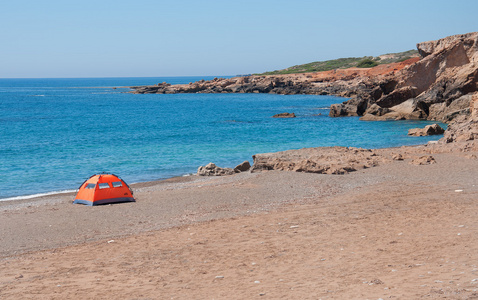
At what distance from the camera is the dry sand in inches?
343

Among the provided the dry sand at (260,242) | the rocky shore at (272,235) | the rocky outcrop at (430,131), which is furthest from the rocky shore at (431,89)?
Answer: the dry sand at (260,242)

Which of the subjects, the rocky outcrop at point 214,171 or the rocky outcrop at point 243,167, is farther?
the rocky outcrop at point 243,167

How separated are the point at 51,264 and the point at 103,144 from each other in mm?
28199

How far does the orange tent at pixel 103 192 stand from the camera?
18250mm

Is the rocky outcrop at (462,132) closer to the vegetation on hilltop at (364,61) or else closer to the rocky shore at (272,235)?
the rocky shore at (272,235)

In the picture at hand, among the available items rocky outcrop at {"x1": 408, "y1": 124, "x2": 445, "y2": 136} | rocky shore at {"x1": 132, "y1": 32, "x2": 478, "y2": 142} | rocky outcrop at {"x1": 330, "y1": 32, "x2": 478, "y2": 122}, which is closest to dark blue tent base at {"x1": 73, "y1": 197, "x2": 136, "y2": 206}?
rocky shore at {"x1": 132, "y1": 32, "x2": 478, "y2": 142}

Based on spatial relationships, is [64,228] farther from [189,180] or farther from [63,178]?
[63,178]

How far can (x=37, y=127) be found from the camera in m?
51.7

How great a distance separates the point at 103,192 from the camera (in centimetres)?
1841

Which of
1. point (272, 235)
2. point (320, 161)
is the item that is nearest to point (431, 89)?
point (320, 161)

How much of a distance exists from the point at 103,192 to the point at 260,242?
8.56 m

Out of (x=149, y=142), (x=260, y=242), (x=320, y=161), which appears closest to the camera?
(x=260, y=242)

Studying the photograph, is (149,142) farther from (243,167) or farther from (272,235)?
(272,235)

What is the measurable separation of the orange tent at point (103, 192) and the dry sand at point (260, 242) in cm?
52
